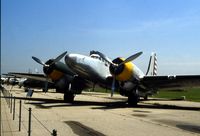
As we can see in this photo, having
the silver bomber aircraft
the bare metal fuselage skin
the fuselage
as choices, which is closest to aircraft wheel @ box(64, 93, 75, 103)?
the silver bomber aircraft

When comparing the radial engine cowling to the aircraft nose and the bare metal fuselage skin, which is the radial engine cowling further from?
the aircraft nose

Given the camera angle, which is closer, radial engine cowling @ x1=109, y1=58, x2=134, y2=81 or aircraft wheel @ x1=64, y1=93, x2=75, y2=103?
radial engine cowling @ x1=109, y1=58, x2=134, y2=81

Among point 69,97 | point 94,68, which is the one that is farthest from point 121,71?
point 69,97

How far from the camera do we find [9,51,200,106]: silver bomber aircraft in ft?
77.0

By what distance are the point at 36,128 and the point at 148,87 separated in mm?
15076

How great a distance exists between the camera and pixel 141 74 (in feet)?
80.9

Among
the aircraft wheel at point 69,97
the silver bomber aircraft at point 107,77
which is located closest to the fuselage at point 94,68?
the silver bomber aircraft at point 107,77

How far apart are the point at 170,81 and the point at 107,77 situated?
4.78 meters

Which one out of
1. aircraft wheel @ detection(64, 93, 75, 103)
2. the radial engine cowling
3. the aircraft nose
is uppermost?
the aircraft nose

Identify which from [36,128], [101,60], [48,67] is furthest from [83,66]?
[36,128]

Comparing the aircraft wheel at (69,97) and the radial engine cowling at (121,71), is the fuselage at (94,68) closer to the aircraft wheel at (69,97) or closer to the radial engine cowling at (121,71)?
the radial engine cowling at (121,71)

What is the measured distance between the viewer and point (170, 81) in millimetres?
24531

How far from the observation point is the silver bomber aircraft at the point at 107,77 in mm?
23484

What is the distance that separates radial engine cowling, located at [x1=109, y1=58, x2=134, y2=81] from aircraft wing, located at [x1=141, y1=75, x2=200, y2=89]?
1.52 m
